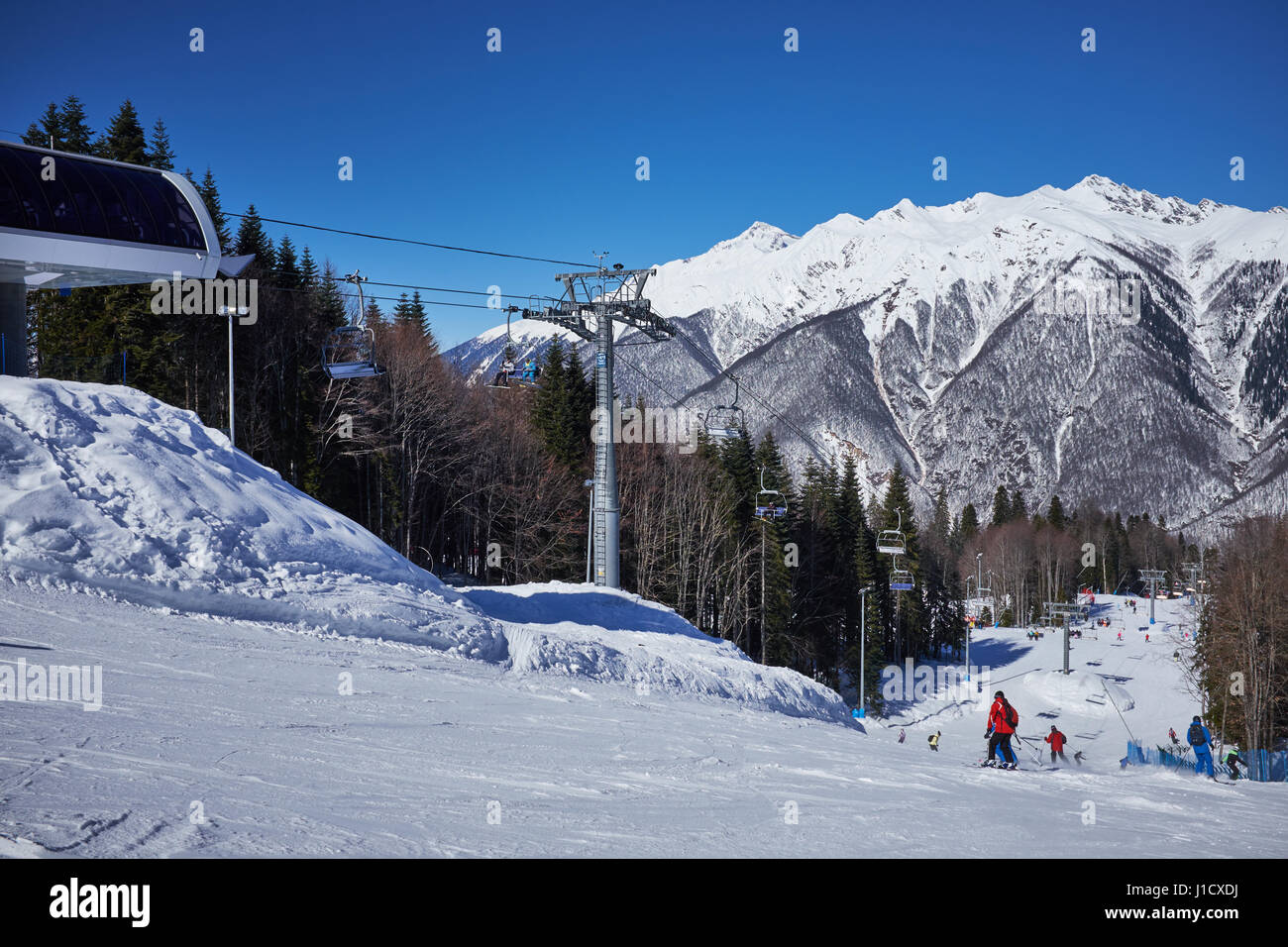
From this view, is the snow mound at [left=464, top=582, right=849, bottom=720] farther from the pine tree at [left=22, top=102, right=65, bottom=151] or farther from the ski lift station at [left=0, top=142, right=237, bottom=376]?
the pine tree at [left=22, top=102, right=65, bottom=151]

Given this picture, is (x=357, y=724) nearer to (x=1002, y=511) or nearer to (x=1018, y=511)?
(x=1002, y=511)

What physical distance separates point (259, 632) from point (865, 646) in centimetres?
5127

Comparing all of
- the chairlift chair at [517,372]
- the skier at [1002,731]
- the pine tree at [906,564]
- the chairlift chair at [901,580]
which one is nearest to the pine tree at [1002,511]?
the pine tree at [906,564]

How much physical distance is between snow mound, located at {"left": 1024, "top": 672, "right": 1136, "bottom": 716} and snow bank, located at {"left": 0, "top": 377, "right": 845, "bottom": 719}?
52.3m

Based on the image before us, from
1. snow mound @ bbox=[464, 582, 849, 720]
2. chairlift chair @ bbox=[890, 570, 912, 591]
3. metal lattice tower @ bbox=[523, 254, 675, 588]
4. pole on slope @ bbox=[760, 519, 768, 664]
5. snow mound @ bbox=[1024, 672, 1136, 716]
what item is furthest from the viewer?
snow mound @ bbox=[1024, 672, 1136, 716]

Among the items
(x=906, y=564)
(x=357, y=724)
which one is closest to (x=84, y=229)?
(x=357, y=724)

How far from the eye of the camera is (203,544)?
13.9 metres

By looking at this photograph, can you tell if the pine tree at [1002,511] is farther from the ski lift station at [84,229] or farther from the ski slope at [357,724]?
the ski lift station at [84,229]

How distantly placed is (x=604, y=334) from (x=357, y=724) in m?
17.6

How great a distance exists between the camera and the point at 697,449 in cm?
5584

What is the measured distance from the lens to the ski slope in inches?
249

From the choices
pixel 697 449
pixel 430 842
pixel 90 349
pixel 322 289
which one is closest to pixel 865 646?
pixel 697 449

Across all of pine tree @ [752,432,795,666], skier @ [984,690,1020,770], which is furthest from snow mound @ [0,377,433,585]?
pine tree @ [752,432,795,666]
